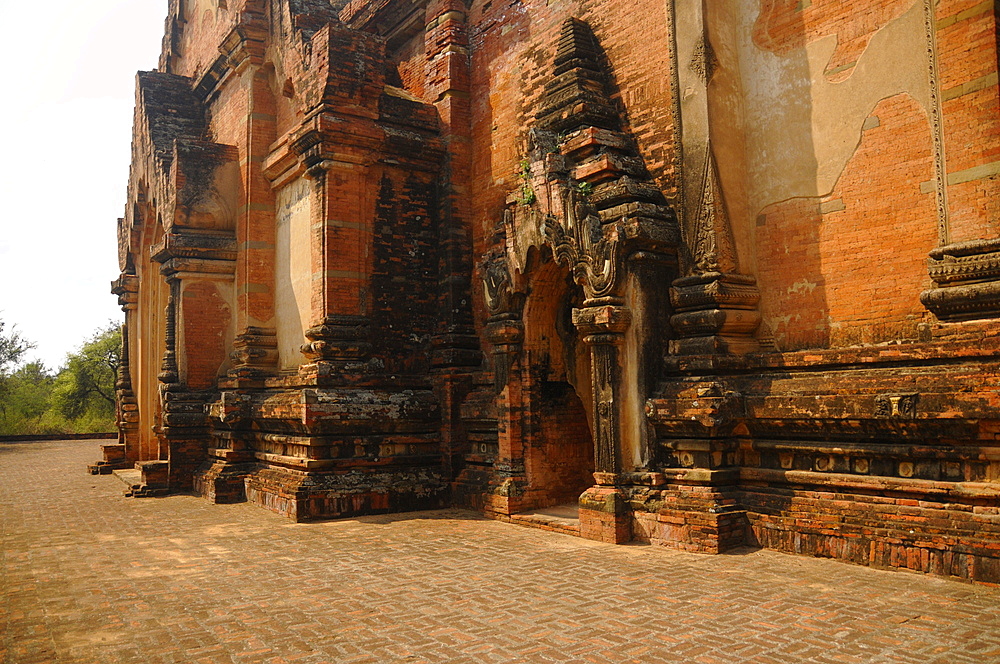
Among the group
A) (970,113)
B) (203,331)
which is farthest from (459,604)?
(203,331)

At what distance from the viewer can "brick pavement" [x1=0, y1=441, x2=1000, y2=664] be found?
4586 millimetres

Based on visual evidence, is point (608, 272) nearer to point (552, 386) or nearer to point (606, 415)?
point (606, 415)

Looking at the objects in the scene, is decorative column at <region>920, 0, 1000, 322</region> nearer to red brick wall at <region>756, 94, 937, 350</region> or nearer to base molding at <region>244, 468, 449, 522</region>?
red brick wall at <region>756, 94, 937, 350</region>

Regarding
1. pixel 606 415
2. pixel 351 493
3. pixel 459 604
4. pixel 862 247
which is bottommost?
pixel 459 604

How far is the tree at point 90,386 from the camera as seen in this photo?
40.8 meters

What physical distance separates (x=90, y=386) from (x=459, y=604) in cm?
4141

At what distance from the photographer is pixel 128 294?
20.8 meters

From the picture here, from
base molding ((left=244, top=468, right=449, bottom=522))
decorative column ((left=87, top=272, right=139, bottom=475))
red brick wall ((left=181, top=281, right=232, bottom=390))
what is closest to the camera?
base molding ((left=244, top=468, right=449, bottom=522))

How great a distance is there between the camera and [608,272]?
812 centimetres

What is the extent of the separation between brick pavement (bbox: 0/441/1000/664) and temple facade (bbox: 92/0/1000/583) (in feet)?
2.54

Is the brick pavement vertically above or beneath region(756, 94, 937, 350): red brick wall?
beneath

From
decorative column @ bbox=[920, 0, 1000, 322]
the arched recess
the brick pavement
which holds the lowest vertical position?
the brick pavement

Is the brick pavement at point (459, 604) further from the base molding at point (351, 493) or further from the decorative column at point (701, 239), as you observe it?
the decorative column at point (701, 239)

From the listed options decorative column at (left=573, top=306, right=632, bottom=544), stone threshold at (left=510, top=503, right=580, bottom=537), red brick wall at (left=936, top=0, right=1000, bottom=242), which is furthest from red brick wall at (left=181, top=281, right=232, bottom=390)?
red brick wall at (left=936, top=0, right=1000, bottom=242)
